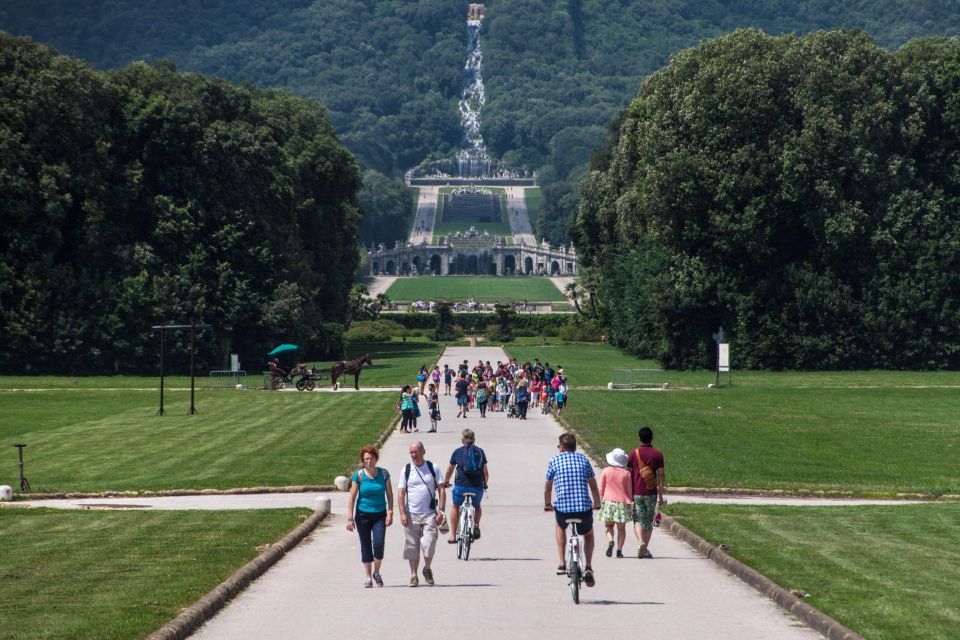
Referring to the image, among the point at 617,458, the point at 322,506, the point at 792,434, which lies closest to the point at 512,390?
the point at 792,434

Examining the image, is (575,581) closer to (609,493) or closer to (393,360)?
(609,493)

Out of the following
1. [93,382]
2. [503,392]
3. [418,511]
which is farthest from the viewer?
[93,382]

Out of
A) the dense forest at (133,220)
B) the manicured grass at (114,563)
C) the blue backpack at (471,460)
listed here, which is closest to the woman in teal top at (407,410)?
the manicured grass at (114,563)

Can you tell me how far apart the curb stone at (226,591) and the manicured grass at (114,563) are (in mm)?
176

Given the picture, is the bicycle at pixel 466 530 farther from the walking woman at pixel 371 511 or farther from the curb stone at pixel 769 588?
the curb stone at pixel 769 588

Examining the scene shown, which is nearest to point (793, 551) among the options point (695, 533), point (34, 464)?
point (695, 533)

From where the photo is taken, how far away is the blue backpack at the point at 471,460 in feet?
82.4

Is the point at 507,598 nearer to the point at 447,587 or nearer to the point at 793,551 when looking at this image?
the point at 447,587

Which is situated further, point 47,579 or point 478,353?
point 478,353

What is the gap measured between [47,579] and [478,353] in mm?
78740

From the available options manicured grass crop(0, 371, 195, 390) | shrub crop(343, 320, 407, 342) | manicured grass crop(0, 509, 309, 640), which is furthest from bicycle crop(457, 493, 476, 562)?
shrub crop(343, 320, 407, 342)

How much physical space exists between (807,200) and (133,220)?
110 ft

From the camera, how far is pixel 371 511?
882 inches

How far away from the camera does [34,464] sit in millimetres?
40344
